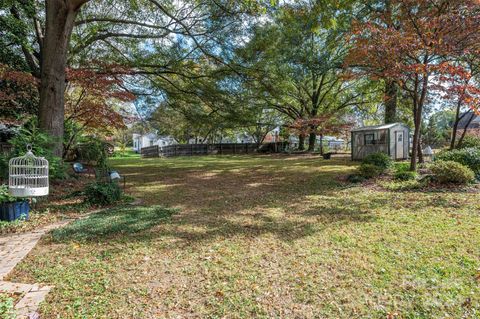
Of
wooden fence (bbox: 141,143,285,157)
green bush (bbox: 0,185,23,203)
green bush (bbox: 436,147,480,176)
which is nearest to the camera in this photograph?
green bush (bbox: 0,185,23,203)

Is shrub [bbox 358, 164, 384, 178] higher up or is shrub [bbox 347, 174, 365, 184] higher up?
shrub [bbox 358, 164, 384, 178]

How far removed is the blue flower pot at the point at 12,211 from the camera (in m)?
4.25

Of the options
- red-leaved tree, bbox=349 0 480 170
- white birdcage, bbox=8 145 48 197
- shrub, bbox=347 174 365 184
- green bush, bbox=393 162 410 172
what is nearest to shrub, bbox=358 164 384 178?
shrub, bbox=347 174 365 184

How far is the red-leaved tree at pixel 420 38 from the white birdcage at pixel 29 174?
25.7 feet

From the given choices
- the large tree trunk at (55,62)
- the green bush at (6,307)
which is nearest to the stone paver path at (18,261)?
the green bush at (6,307)

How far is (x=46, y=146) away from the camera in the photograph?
635cm

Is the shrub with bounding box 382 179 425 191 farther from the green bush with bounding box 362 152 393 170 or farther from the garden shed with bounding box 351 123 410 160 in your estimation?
the garden shed with bounding box 351 123 410 160

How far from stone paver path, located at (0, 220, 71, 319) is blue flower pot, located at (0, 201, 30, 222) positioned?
21.7 inches

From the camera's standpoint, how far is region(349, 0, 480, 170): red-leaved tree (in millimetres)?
6816

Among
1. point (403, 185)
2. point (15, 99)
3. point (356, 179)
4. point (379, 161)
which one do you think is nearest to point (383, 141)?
point (379, 161)

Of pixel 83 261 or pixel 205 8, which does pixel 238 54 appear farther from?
pixel 83 261

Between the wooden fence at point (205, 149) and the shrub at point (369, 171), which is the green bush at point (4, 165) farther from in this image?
the wooden fence at point (205, 149)

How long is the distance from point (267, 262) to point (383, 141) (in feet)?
44.2

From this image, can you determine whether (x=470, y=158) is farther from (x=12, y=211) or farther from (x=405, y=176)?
(x=12, y=211)
